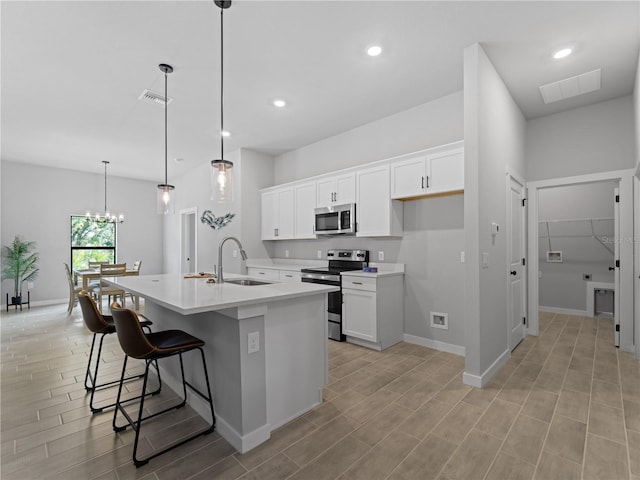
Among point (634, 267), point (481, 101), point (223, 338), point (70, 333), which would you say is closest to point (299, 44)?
point (481, 101)

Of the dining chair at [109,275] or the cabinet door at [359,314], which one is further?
the dining chair at [109,275]

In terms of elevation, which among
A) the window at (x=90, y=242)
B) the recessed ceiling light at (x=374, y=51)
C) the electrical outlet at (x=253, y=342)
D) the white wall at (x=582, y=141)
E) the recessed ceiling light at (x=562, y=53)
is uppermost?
the recessed ceiling light at (x=374, y=51)

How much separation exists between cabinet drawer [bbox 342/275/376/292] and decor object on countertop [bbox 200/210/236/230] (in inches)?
106

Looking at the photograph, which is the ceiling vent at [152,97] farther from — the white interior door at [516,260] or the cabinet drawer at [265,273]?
the white interior door at [516,260]

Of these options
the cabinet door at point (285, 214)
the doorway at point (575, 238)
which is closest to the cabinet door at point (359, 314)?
the cabinet door at point (285, 214)

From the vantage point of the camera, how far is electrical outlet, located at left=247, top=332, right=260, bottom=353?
1895 mm

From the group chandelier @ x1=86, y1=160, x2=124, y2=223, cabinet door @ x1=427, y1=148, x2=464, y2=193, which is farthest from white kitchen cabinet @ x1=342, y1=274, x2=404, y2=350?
chandelier @ x1=86, y1=160, x2=124, y2=223

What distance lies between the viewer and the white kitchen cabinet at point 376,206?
12.4ft

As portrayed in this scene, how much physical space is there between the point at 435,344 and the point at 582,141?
301cm

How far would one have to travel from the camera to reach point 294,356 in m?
2.19

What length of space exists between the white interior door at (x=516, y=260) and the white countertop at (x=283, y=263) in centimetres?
252

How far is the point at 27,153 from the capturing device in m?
5.73

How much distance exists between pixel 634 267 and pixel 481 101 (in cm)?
260

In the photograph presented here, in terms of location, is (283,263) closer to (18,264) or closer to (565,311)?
(565,311)
